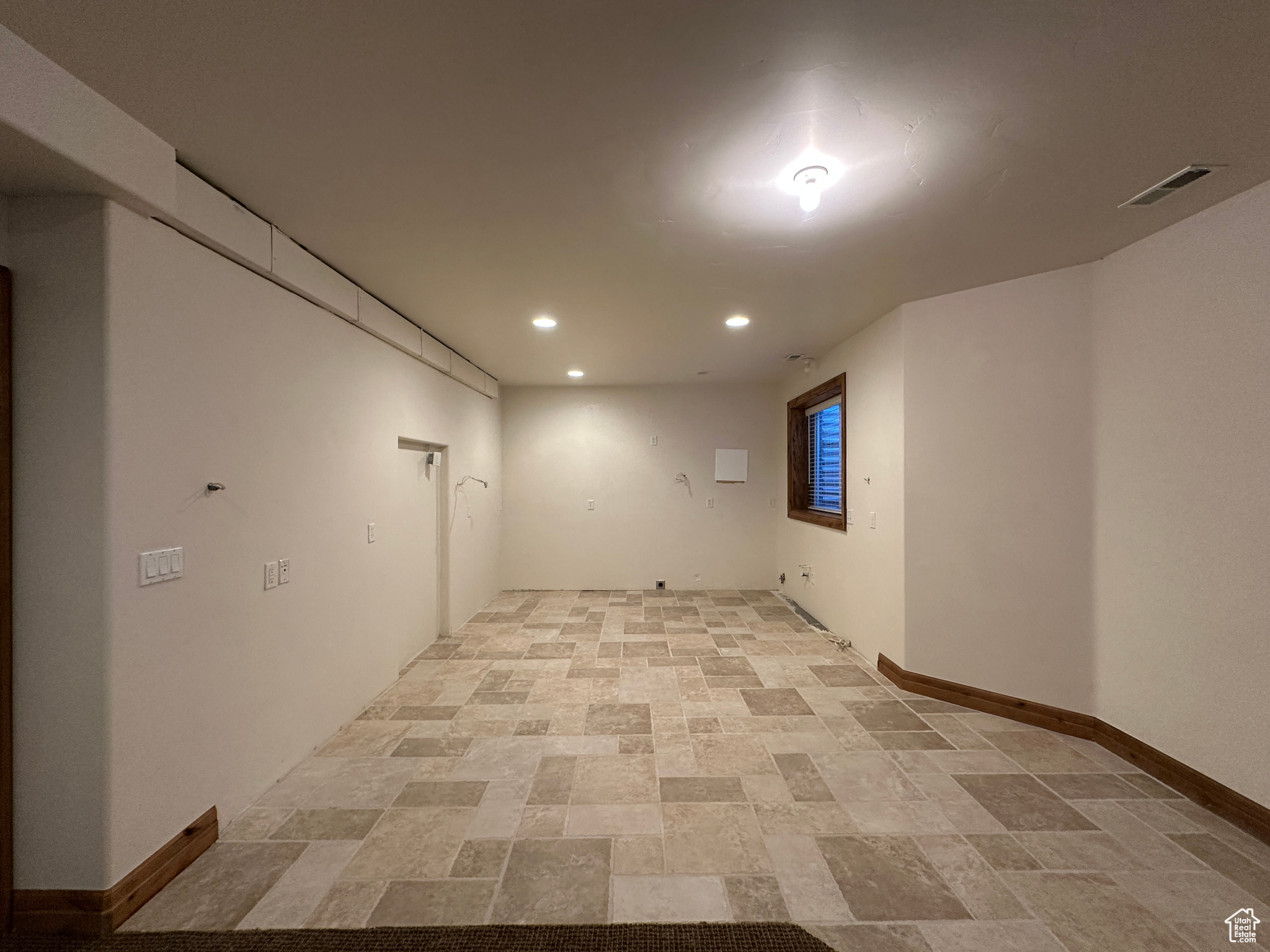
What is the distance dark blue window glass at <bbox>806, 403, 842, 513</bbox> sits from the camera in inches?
198

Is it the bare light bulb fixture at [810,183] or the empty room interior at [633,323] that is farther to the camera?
the bare light bulb fixture at [810,183]

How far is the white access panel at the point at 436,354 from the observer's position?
13.0 feet

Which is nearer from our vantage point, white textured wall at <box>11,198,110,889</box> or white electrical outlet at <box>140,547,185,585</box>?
white textured wall at <box>11,198,110,889</box>

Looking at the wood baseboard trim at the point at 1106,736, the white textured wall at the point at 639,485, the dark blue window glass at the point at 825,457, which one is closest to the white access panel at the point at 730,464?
the white textured wall at the point at 639,485

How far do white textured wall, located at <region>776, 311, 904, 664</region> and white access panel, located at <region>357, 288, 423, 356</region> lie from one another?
3.41 meters

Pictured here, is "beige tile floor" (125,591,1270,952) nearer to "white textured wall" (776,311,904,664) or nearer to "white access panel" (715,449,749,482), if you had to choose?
"white textured wall" (776,311,904,664)

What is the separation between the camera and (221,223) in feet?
6.51

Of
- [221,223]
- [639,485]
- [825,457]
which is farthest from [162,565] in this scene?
[825,457]

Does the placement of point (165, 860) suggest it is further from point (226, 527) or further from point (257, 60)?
point (257, 60)

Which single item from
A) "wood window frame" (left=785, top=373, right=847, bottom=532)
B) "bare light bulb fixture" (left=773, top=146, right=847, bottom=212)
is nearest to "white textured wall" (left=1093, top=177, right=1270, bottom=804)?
"bare light bulb fixture" (left=773, top=146, right=847, bottom=212)

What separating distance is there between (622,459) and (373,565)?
3.57 meters

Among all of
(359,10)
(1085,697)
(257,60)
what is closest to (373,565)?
(257,60)

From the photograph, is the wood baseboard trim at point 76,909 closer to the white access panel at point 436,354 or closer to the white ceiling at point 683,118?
the white ceiling at point 683,118

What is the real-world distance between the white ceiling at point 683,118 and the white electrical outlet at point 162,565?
Result: 1401mm
